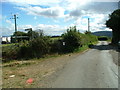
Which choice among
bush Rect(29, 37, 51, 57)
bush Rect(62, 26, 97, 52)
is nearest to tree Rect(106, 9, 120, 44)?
bush Rect(62, 26, 97, 52)

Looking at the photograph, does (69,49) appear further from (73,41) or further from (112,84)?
(112,84)

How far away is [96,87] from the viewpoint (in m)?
7.38

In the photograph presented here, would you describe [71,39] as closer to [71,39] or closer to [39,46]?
[71,39]

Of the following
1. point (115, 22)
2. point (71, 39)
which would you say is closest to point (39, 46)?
point (71, 39)

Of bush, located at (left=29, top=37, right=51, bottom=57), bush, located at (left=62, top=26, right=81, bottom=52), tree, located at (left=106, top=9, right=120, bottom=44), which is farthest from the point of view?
tree, located at (left=106, top=9, right=120, bottom=44)

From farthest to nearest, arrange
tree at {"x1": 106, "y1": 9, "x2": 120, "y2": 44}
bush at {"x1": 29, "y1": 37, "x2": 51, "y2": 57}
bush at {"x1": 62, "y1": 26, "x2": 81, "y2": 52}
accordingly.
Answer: tree at {"x1": 106, "y1": 9, "x2": 120, "y2": 44}, bush at {"x1": 62, "y1": 26, "x2": 81, "y2": 52}, bush at {"x1": 29, "y1": 37, "x2": 51, "y2": 57}

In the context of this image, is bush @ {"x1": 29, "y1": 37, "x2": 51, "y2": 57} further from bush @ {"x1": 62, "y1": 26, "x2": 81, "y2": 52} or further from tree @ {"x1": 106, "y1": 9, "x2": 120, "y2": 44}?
tree @ {"x1": 106, "y1": 9, "x2": 120, "y2": 44}

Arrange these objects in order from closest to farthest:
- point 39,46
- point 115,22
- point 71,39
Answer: point 39,46
point 71,39
point 115,22

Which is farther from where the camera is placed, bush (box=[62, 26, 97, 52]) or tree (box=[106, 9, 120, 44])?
tree (box=[106, 9, 120, 44])

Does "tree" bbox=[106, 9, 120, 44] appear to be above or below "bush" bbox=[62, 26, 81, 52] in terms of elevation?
→ above

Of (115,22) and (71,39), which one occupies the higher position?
(115,22)

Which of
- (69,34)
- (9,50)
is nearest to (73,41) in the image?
(69,34)

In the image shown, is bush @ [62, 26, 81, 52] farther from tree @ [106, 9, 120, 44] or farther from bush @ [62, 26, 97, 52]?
tree @ [106, 9, 120, 44]

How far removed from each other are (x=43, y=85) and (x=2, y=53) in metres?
18.7
